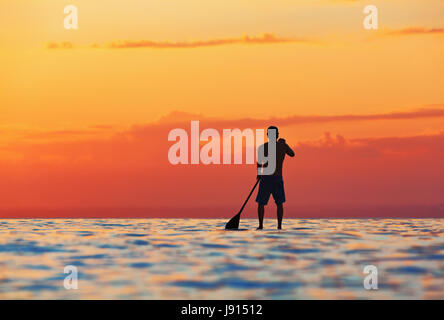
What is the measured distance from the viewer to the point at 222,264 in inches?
421

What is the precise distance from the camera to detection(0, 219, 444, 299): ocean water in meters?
8.55

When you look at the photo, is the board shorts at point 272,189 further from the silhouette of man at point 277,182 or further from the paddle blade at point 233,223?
the paddle blade at point 233,223

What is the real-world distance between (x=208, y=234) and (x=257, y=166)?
2.30 metres

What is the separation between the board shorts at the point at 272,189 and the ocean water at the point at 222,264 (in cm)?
102

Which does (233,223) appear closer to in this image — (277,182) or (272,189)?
(272,189)

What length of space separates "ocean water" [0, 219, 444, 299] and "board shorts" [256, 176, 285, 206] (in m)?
1.02

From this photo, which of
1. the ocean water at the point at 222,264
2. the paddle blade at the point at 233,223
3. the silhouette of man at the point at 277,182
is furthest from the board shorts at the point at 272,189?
the ocean water at the point at 222,264

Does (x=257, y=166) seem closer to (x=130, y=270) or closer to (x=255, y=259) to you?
(x=255, y=259)

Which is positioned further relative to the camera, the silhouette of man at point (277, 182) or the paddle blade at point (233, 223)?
the paddle blade at point (233, 223)

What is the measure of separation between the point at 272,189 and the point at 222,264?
6.83 meters

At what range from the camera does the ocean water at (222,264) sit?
8.55 m

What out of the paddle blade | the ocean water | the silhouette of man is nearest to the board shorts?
the silhouette of man
